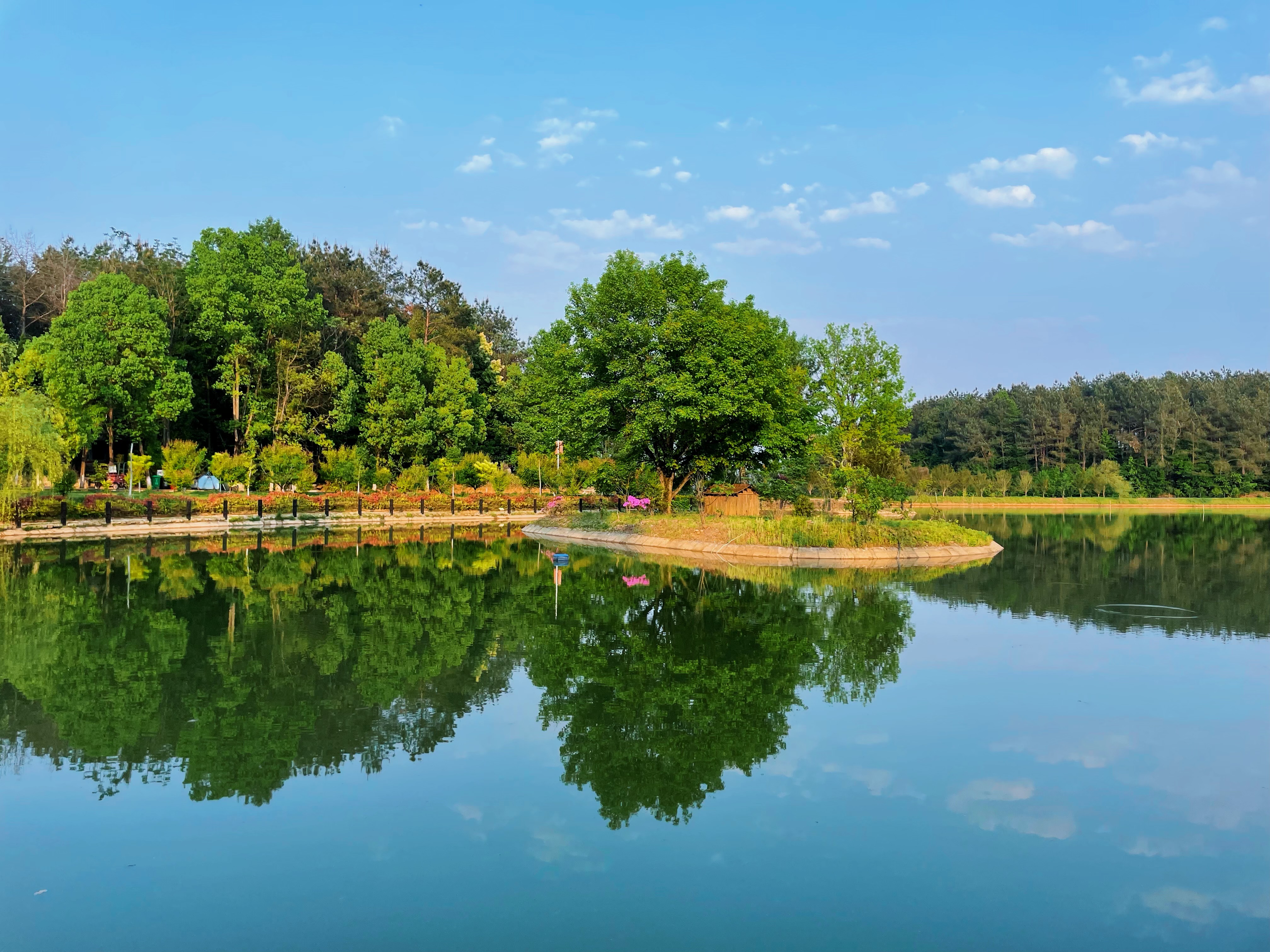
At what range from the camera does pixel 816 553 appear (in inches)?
1029

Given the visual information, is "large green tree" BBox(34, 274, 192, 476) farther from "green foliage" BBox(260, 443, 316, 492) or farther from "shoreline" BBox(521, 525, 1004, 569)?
"shoreline" BBox(521, 525, 1004, 569)

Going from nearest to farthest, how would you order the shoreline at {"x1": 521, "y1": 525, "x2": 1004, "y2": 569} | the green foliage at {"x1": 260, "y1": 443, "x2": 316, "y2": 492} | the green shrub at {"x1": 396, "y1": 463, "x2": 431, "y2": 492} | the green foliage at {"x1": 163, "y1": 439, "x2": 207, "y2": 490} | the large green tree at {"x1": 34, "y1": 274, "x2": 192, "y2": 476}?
the shoreline at {"x1": 521, "y1": 525, "x2": 1004, "y2": 569}, the large green tree at {"x1": 34, "y1": 274, "x2": 192, "y2": 476}, the green foliage at {"x1": 163, "y1": 439, "x2": 207, "y2": 490}, the green foliage at {"x1": 260, "y1": 443, "x2": 316, "y2": 492}, the green shrub at {"x1": 396, "y1": 463, "x2": 431, "y2": 492}

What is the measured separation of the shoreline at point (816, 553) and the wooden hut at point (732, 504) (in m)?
3.33

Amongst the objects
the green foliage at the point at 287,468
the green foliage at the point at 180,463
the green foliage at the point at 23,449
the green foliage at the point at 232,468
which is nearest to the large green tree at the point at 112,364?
the green foliage at the point at 180,463

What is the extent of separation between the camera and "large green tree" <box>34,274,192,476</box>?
133 feet

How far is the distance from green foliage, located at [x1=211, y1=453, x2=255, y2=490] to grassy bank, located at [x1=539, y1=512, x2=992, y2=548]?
23.3 meters

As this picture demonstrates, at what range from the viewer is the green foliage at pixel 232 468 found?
43.6m

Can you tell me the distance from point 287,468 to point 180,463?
4931 mm

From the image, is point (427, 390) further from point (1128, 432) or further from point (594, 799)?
point (1128, 432)

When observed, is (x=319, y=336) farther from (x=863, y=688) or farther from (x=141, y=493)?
(x=863, y=688)

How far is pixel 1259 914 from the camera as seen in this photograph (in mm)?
5598

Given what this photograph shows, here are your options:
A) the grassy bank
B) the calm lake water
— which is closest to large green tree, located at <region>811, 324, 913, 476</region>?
the grassy bank

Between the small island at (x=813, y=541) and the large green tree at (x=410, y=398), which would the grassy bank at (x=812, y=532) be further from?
the large green tree at (x=410, y=398)

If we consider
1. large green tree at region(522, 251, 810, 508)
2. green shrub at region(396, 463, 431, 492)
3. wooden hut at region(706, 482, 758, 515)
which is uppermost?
large green tree at region(522, 251, 810, 508)
